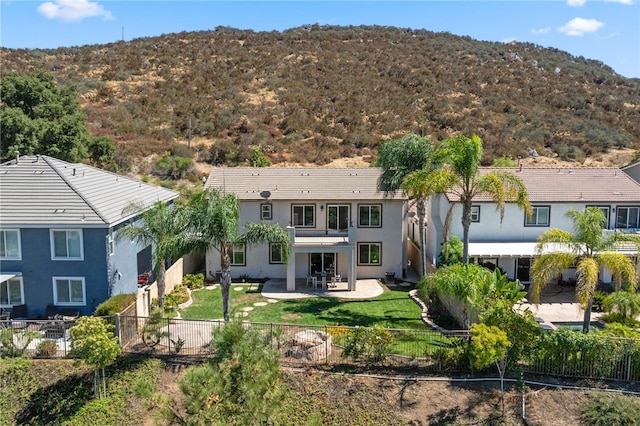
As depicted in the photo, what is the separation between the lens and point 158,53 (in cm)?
8794

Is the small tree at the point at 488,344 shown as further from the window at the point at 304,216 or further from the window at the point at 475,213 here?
the window at the point at 304,216

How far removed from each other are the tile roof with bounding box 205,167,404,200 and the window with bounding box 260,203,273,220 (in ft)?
2.24

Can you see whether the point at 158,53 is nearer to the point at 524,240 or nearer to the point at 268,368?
the point at 524,240

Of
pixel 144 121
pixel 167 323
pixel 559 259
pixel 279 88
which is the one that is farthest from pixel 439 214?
pixel 279 88

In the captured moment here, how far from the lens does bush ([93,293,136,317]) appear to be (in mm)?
19789

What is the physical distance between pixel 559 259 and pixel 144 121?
5611 centimetres

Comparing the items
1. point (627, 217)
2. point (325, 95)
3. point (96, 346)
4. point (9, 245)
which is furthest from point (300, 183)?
point (325, 95)

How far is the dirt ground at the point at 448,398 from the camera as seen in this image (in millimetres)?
16438

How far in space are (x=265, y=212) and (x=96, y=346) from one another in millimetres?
15542

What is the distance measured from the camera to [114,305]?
20000 mm

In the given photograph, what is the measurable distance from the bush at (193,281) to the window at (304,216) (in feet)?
22.1

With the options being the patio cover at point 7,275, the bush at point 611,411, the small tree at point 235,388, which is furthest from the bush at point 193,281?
the bush at point 611,411

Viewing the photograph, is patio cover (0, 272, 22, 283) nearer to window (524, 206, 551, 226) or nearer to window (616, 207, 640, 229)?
window (524, 206, 551, 226)

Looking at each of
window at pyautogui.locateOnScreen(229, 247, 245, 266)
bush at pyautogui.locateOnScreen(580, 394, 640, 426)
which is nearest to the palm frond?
bush at pyautogui.locateOnScreen(580, 394, 640, 426)
